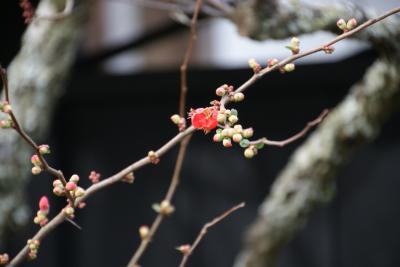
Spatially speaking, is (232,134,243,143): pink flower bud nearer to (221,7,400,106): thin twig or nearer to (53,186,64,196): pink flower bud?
(221,7,400,106): thin twig

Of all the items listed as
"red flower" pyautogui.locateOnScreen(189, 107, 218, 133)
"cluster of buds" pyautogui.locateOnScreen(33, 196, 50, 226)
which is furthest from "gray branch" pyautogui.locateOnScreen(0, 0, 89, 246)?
"red flower" pyautogui.locateOnScreen(189, 107, 218, 133)

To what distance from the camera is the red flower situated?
1.48 feet

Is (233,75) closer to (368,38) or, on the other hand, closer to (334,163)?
(334,163)

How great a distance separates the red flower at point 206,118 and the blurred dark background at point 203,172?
140 cm

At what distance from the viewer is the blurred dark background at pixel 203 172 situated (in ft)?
6.04

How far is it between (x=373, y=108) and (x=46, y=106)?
720 mm

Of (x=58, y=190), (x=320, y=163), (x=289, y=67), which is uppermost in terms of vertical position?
(x=320, y=163)

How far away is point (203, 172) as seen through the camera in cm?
200

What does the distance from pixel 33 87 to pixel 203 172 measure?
0.86 m

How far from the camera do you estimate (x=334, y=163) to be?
1244 millimetres

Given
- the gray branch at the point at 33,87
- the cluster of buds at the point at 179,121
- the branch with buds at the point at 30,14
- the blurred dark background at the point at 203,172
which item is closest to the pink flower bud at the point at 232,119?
the cluster of buds at the point at 179,121

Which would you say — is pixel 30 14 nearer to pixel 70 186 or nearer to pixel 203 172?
pixel 70 186

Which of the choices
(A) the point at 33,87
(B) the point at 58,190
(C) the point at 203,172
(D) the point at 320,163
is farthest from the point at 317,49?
(C) the point at 203,172

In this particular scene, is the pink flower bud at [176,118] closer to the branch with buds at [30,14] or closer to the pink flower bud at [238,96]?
the pink flower bud at [238,96]
